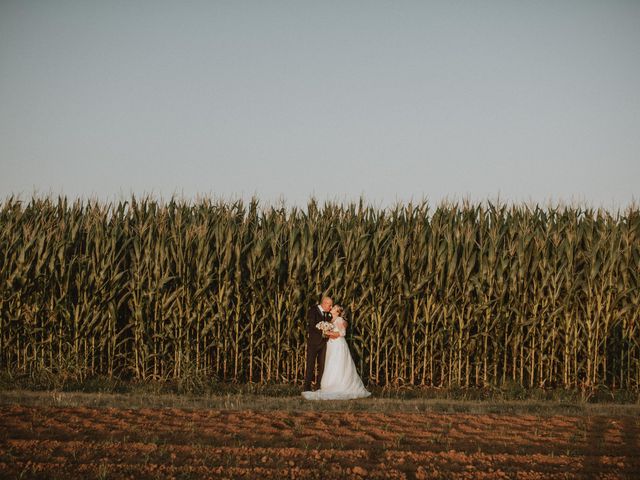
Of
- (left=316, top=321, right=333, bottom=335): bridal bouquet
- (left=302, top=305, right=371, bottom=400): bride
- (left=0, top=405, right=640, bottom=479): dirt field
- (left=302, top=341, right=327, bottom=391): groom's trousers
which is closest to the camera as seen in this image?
(left=0, top=405, right=640, bottom=479): dirt field

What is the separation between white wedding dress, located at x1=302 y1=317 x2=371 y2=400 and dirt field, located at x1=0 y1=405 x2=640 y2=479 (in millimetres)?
1710

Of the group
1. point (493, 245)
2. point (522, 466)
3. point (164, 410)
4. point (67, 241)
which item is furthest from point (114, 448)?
point (493, 245)

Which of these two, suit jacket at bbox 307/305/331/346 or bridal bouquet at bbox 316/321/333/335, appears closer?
bridal bouquet at bbox 316/321/333/335

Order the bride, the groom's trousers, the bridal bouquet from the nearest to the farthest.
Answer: the bride < the bridal bouquet < the groom's trousers

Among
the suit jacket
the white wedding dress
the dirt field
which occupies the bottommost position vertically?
the dirt field

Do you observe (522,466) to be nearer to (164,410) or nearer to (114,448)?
(114,448)

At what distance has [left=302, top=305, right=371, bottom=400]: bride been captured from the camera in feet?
38.4

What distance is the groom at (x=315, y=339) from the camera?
1221 cm

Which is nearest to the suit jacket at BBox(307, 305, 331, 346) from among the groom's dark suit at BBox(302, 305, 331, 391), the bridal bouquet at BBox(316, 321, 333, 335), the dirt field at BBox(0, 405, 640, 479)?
the groom's dark suit at BBox(302, 305, 331, 391)

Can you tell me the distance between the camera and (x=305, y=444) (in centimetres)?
745

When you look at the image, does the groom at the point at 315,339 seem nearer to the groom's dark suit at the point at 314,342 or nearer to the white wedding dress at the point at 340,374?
the groom's dark suit at the point at 314,342

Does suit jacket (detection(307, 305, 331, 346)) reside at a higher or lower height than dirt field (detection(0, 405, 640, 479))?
higher

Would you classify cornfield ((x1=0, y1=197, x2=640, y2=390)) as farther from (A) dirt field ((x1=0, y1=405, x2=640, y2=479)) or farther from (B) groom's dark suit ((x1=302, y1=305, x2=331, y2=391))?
(A) dirt field ((x1=0, y1=405, x2=640, y2=479))

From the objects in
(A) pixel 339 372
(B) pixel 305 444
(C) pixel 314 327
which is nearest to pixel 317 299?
(C) pixel 314 327
